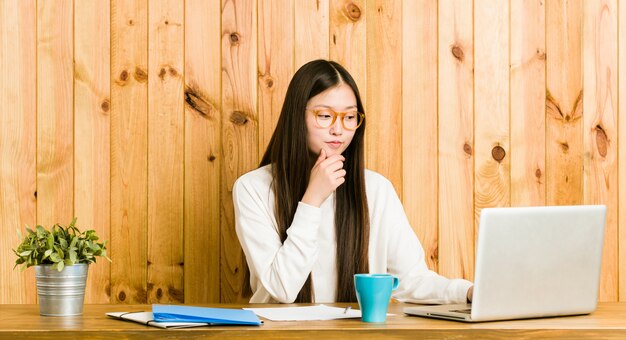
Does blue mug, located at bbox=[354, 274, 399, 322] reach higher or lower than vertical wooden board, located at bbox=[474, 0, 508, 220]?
lower

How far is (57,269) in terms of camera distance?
5.06 ft

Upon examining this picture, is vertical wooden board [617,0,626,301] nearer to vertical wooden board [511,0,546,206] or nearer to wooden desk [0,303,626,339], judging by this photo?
vertical wooden board [511,0,546,206]

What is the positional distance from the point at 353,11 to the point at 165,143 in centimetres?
75

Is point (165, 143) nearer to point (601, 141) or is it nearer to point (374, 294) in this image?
point (374, 294)

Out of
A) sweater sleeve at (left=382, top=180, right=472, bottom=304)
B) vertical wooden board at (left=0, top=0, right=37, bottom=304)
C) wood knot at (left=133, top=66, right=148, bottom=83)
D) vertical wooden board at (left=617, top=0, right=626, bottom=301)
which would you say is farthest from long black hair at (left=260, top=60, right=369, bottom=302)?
vertical wooden board at (left=617, top=0, right=626, bottom=301)

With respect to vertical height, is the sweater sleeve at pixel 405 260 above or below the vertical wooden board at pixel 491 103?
below

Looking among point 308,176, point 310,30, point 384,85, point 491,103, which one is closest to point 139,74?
point 310,30

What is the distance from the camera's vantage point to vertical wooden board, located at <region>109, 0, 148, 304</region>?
2.42 metres

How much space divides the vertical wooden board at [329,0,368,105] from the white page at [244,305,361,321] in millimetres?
983

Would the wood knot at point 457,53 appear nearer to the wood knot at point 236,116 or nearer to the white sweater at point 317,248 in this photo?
the white sweater at point 317,248

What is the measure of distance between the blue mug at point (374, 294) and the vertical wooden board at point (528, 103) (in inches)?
46.6

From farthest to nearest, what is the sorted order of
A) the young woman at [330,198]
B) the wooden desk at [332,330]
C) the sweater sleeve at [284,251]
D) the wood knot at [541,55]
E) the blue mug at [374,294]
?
the wood knot at [541,55] < the young woman at [330,198] < the sweater sleeve at [284,251] < the blue mug at [374,294] < the wooden desk at [332,330]

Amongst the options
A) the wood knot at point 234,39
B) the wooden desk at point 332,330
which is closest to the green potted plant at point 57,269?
the wooden desk at point 332,330

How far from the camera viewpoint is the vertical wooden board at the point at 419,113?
8.14ft
